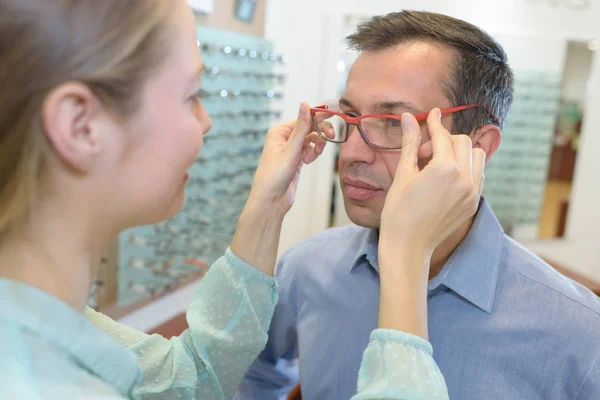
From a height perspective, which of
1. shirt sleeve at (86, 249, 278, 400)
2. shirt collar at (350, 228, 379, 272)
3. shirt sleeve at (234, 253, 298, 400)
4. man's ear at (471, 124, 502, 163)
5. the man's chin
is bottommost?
shirt sleeve at (234, 253, 298, 400)

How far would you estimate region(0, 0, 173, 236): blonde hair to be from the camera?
1.45ft

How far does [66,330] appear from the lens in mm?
482

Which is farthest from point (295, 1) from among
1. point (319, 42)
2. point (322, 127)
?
point (322, 127)

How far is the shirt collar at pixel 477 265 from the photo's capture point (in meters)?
0.91

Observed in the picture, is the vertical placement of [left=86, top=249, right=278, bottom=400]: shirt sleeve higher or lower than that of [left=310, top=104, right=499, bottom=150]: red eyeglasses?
lower

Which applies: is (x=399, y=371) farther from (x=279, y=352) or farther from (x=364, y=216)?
(x=279, y=352)

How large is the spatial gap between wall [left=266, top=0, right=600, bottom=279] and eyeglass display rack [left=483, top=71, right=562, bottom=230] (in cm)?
22

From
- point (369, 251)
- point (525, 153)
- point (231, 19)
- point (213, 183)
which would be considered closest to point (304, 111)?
point (369, 251)

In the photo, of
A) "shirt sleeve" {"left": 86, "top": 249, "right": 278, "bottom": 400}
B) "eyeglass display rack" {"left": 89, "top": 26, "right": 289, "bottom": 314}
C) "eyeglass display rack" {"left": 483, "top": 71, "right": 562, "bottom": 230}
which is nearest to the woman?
"shirt sleeve" {"left": 86, "top": 249, "right": 278, "bottom": 400}

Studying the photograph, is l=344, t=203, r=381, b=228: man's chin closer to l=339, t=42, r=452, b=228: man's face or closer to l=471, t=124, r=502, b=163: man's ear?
l=339, t=42, r=452, b=228: man's face

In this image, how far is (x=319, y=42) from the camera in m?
2.54

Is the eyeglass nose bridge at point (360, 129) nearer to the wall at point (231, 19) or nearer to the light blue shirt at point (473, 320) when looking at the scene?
the light blue shirt at point (473, 320)

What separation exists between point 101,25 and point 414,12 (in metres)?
0.74

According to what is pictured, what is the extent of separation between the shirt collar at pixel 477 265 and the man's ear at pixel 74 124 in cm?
67
